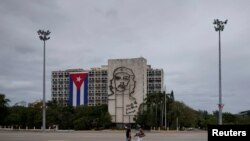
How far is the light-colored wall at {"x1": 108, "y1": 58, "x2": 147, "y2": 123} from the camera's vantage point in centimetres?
11562

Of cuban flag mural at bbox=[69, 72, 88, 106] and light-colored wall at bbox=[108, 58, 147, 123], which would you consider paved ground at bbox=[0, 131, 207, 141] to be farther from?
light-colored wall at bbox=[108, 58, 147, 123]

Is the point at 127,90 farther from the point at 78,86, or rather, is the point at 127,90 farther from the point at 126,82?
the point at 78,86

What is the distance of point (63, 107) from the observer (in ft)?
397

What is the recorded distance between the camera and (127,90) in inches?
4609

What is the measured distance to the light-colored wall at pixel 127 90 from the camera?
116 m

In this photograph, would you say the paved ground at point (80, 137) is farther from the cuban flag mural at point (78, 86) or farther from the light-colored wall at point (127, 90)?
the light-colored wall at point (127, 90)

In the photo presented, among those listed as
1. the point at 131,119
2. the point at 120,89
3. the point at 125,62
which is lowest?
the point at 131,119

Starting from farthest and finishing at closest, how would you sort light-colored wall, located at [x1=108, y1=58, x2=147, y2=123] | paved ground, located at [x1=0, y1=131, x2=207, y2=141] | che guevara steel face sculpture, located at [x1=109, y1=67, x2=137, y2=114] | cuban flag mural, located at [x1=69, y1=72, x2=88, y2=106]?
che guevara steel face sculpture, located at [x1=109, y1=67, x2=137, y2=114] < light-colored wall, located at [x1=108, y1=58, x2=147, y2=123] < cuban flag mural, located at [x1=69, y1=72, x2=88, y2=106] < paved ground, located at [x1=0, y1=131, x2=207, y2=141]

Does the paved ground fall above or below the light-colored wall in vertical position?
below

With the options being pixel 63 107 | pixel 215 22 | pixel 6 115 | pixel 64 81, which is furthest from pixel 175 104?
pixel 64 81

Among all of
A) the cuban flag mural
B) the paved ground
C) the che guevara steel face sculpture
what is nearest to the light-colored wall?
the che guevara steel face sculpture

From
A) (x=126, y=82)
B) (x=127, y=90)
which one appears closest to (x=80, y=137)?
(x=126, y=82)

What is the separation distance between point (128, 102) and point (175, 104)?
1560 centimetres

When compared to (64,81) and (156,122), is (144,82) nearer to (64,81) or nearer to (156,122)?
(156,122)
